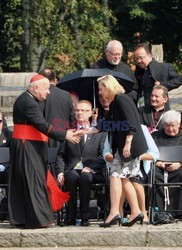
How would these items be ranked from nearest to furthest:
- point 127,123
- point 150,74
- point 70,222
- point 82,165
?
1. point 127,123
2. point 70,222
3. point 82,165
4. point 150,74

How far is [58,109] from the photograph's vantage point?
12.8 m

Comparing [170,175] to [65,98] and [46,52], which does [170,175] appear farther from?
[46,52]

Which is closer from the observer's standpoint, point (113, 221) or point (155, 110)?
point (113, 221)

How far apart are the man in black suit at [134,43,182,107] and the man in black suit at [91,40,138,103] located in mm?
132

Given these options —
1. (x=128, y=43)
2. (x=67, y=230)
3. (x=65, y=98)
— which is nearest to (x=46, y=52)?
(x=128, y=43)

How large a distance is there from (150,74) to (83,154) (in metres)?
1.97

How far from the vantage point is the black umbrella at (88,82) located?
42.1 feet

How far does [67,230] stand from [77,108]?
1.57 m

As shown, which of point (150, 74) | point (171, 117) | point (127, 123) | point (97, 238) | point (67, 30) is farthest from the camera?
point (67, 30)

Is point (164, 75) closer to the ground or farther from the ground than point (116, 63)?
closer to the ground

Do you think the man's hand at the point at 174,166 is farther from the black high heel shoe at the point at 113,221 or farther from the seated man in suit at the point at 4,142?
the seated man in suit at the point at 4,142

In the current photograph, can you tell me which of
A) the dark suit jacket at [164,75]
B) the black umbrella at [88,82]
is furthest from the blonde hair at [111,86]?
the dark suit jacket at [164,75]

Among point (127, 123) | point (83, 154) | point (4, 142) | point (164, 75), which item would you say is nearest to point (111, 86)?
point (127, 123)

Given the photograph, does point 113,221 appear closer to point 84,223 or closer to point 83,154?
point 84,223
